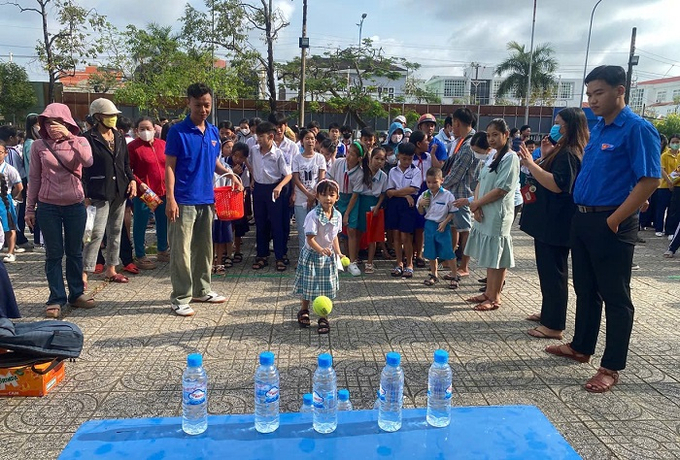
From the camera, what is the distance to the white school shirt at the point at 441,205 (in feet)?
19.6

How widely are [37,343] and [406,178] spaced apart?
4665 mm

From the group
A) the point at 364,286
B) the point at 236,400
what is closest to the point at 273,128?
the point at 364,286

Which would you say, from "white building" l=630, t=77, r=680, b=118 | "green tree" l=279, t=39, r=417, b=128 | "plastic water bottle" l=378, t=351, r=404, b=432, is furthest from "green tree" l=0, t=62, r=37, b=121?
"white building" l=630, t=77, r=680, b=118

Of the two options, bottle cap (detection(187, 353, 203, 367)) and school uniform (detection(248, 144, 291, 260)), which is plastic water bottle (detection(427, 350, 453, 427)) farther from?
school uniform (detection(248, 144, 291, 260))

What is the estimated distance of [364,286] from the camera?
6066mm

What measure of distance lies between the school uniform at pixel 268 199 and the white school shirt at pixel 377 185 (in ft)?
3.64

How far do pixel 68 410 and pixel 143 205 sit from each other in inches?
153

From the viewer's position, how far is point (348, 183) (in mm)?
6660

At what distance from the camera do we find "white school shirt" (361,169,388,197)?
21.7ft

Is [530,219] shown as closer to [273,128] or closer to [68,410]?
[273,128]

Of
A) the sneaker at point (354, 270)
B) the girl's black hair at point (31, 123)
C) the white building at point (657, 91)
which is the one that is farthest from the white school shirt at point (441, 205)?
the white building at point (657, 91)

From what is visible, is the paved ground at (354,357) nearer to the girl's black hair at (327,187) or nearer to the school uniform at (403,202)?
the school uniform at (403,202)

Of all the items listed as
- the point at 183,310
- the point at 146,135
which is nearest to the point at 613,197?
the point at 183,310

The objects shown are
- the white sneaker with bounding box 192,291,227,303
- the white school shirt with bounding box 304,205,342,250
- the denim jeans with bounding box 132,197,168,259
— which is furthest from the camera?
the denim jeans with bounding box 132,197,168,259
